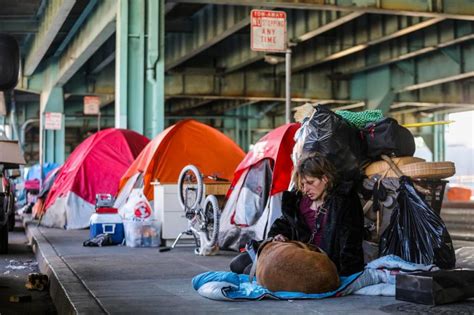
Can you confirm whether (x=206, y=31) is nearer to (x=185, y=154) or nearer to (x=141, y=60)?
(x=141, y=60)

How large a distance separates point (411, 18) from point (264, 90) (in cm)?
1106

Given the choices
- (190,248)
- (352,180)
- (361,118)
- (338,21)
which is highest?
(338,21)

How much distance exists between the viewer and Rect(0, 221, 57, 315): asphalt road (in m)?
7.64

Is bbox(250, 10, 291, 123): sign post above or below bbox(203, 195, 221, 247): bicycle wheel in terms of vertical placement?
above

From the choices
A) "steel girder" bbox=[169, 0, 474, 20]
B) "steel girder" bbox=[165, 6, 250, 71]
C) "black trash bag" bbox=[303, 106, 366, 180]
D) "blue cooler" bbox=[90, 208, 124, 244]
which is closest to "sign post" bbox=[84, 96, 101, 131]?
"steel girder" bbox=[165, 6, 250, 71]

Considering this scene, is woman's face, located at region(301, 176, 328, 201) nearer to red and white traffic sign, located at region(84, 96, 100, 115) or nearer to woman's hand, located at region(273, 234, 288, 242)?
woman's hand, located at region(273, 234, 288, 242)

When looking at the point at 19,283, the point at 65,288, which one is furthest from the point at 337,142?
the point at 19,283

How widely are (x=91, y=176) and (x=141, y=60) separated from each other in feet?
9.37

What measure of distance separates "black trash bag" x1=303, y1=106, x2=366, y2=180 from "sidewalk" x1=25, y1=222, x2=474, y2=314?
136 cm

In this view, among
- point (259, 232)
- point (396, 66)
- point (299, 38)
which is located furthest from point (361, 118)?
point (396, 66)

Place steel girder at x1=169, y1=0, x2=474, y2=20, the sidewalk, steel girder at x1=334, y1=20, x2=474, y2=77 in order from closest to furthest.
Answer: the sidewalk → steel girder at x1=169, y1=0, x2=474, y2=20 → steel girder at x1=334, y1=20, x2=474, y2=77

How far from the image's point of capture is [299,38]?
23.5 meters

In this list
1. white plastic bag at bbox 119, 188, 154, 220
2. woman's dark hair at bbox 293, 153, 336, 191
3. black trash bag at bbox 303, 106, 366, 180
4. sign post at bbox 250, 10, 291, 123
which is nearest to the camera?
woman's dark hair at bbox 293, 153, 336, 191

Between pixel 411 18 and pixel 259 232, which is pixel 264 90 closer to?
pixel 411 18
